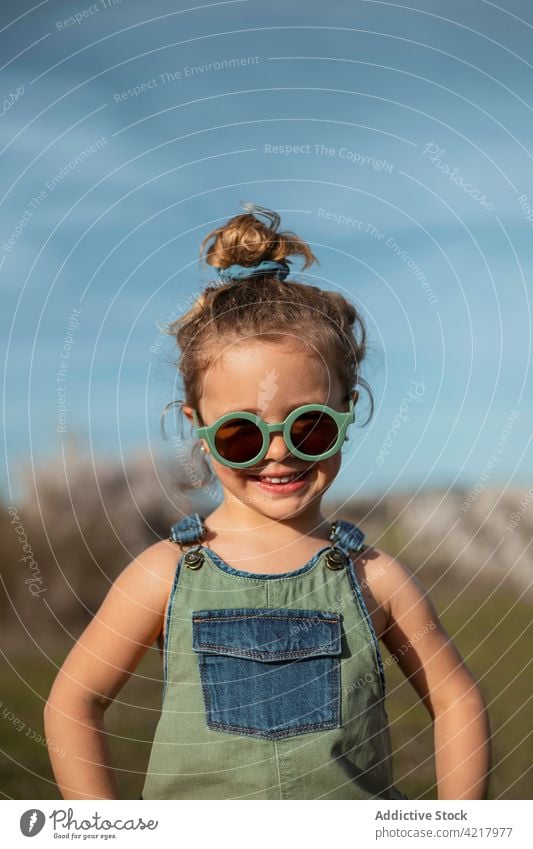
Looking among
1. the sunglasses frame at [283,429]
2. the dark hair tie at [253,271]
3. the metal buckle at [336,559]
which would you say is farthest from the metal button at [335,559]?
the dark hair tie at [253,271]

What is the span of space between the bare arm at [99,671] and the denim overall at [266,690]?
2.5 inches

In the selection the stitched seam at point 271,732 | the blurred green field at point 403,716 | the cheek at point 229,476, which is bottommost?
the blurred green field at point 403,716

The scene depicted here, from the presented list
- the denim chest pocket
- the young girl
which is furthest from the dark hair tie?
the denim chest pocket

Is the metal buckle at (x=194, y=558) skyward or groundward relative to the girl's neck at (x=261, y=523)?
groundward

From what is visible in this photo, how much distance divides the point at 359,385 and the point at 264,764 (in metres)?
0.95

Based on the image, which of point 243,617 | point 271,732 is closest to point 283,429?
point 243,617

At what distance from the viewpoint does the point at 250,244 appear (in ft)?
7.72

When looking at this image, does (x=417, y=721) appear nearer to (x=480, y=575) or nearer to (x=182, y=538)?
(x=480, y=575)

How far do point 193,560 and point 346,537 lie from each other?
0.37 metres

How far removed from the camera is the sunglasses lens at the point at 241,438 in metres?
2.13

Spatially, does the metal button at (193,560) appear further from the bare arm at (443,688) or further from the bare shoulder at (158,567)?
the bare arm at (443,688)

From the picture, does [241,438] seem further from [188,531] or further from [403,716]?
[403,716]

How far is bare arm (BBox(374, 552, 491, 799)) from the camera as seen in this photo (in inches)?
89.0
